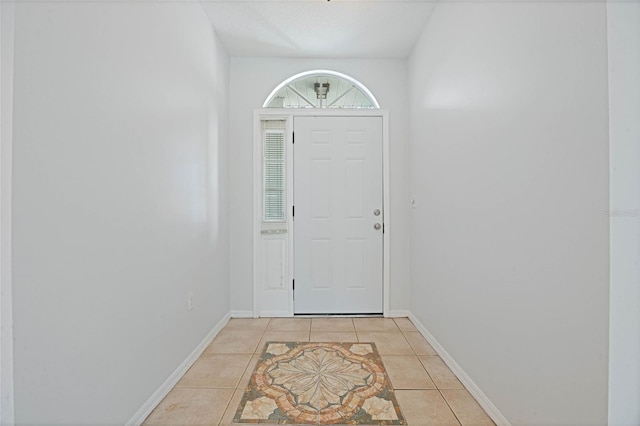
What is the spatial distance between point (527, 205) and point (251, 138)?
2.59 m

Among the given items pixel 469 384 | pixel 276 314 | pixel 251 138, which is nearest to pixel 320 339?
pixel 276 314

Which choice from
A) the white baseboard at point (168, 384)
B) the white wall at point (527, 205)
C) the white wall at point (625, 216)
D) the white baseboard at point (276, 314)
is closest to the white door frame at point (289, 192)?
the white baseboard at point (276, 314)

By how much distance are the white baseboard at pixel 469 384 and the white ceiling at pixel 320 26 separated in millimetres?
2556

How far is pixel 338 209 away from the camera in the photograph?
3.37m

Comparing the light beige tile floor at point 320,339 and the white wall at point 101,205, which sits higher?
the white wall at point 101,205

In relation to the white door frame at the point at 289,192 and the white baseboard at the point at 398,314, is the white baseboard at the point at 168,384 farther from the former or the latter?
the white baseboard at the point at 398,314

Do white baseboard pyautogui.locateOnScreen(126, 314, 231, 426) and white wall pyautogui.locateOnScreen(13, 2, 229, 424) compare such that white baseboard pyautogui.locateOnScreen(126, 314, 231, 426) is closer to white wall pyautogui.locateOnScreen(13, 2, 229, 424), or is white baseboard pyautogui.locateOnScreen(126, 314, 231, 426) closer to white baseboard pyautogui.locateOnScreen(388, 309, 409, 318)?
white wall pyautogui.locateOnScreen(13, 2, 229, 424)

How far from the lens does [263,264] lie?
3.34 metres

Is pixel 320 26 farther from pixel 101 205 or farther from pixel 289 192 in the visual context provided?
pixel 101 205

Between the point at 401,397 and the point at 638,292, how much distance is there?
4.23 feet

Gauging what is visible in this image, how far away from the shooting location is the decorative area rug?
1.69 m

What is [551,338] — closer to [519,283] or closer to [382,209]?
[519,283]

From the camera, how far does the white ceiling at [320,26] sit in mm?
2512

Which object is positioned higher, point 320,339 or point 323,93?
point 323,93
